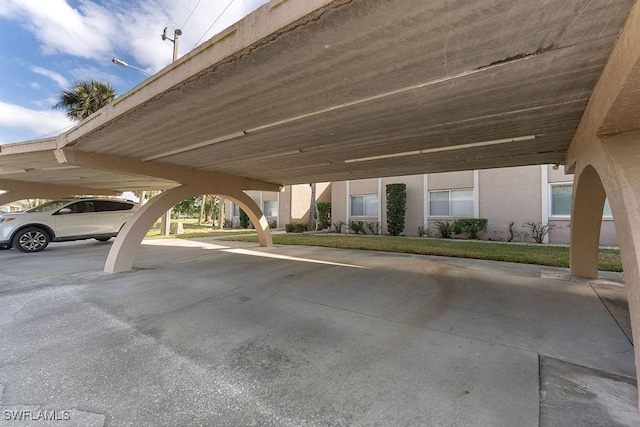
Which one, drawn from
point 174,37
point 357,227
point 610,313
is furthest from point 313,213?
point 610,313

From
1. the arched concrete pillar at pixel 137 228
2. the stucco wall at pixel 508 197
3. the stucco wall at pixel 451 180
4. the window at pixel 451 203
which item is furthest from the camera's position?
the window at pixel 451 203

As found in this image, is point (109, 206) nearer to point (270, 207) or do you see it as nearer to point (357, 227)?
point (357, 227)

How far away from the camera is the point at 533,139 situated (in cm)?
468

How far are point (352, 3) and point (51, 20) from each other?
42.1 ft

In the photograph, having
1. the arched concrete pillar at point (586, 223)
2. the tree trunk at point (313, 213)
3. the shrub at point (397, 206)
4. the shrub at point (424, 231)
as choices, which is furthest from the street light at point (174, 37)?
the arched concrete pillar at point (586, 223)

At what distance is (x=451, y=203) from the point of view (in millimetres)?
13852

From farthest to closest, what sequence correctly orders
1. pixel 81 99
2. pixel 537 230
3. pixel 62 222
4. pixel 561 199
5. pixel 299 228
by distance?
pixel 299 228 < pixel 81 99 < pixel 537 230 < pixel 561 199 < pixel 62 222

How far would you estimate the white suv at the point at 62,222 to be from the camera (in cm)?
906

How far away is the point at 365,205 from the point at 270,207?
9437mm

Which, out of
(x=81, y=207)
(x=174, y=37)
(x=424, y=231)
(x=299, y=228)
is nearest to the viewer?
(x=81, y=207)

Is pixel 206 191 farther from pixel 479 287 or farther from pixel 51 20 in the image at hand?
pixel 51 20

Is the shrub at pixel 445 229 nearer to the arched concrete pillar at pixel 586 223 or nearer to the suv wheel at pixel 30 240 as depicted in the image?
the arched concrete pillar at pixel 586 223

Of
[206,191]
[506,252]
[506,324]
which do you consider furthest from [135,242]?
[506,252]

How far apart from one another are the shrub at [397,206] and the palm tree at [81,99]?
57.8 ft
